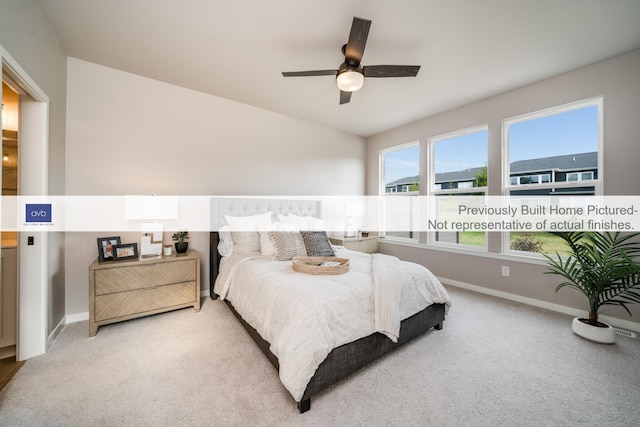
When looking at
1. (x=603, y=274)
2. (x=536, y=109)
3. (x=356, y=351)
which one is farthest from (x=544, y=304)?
(x=356, y=351)

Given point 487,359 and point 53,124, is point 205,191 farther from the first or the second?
point 487,359

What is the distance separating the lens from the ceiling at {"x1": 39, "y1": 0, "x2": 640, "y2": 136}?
1896mm

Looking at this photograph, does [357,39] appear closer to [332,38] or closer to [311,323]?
[332,38]

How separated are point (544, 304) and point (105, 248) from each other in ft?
16.7

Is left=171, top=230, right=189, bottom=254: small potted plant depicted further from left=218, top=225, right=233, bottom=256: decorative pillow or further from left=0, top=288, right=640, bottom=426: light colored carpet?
left=0, top=288, right=640, bottom=426: light colored carpet

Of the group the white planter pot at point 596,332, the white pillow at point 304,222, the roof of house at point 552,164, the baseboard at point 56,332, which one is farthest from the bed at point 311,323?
the roof of house at point 552,164

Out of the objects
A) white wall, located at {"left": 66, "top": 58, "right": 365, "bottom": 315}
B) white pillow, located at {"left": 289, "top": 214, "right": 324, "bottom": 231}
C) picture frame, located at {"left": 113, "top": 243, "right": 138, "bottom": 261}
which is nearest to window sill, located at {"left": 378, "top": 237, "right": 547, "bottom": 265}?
white pillow, located at {"left": 289, "top": 214, "right": 324, "bottom": 231}

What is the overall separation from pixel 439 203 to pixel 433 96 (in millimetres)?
1728

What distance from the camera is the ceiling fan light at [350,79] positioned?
203 centimetres

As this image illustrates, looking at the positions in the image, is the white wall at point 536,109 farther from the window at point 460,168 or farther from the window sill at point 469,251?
the window at point 460,168

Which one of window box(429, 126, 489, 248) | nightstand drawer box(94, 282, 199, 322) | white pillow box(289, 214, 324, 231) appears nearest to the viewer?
nightstand drawer box(94, 282, 199, 322)

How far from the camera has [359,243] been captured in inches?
177

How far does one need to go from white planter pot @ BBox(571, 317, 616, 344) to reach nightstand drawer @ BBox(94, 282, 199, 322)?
398 centimetres

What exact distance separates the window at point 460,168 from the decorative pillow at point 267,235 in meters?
2.67
